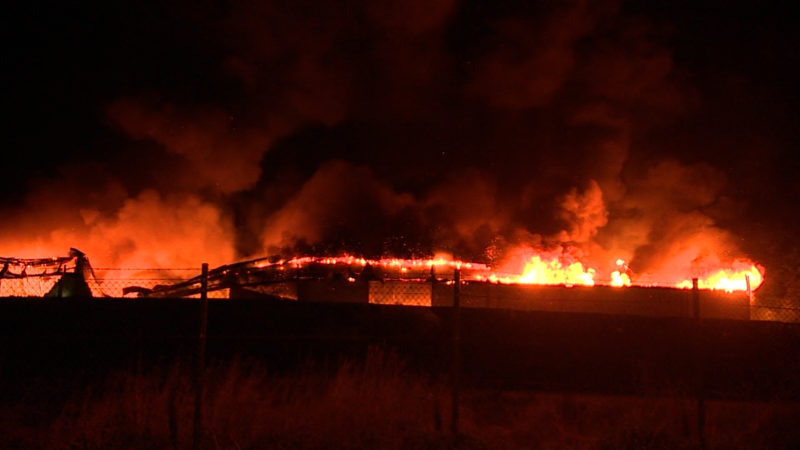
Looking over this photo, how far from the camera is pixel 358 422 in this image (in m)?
7.30

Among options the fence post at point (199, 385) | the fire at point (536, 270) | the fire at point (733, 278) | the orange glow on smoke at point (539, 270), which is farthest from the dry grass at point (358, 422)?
the fire at point (733, 278)

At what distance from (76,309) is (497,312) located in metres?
8.32

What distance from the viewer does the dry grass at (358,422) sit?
6836 millimetres

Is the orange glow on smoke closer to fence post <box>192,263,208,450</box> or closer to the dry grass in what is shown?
the dry grass

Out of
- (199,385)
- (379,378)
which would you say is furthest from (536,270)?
(199,385)

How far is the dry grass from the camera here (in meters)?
6.84

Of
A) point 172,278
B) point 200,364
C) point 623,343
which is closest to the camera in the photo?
point 200,364

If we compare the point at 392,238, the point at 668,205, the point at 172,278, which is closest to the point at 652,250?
the point at 668,205

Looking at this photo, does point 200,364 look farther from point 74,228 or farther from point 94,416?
point 74,228

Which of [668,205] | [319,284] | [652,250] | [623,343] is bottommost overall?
[623,343]

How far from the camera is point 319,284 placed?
763 inches

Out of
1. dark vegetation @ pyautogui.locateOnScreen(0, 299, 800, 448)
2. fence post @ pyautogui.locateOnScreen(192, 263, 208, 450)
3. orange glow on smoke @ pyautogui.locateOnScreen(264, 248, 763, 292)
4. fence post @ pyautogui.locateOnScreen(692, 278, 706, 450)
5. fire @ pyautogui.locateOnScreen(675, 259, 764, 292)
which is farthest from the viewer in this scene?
fire @ pyautogui.locateOnScreen(675, 259, 764, 292)

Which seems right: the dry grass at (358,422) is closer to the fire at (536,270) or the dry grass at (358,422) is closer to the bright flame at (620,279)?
the fire at (536,270)

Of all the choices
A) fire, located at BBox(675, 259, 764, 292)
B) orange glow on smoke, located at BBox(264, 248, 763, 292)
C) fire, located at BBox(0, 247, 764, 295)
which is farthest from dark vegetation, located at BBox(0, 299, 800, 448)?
fire, located at BBox(675, 259, 764, 292)
